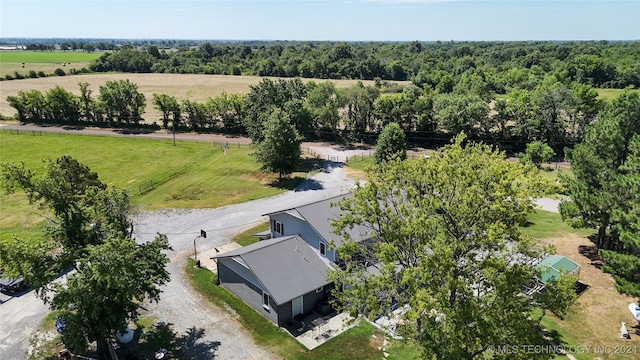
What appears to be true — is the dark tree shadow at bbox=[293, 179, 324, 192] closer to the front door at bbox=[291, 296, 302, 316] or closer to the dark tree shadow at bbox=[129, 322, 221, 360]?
the front door at bbox=[291, 296, 302, 316]

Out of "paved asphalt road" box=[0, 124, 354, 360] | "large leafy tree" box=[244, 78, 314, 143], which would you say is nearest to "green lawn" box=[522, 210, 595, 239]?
"paved asphalt road" box=[0, 124, 354, 360]

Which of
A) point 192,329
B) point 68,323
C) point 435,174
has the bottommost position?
point 192,329

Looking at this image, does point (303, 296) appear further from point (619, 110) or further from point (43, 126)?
point (43, 126)

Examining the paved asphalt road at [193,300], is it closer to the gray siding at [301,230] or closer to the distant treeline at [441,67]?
the gray siding at [301,230]

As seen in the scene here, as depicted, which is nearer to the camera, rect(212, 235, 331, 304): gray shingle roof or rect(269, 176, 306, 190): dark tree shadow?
rect(212, 235, 331, 304): gray shingle roof

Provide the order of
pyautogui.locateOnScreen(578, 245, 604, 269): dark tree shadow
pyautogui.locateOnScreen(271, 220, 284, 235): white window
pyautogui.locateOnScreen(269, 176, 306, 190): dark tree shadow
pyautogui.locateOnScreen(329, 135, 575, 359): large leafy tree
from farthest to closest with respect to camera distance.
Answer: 1. pyautogui.locateOnScreen(269, 176, 306, 190): dark tree shadow
2. pyautogui.locateOnScreen(271, 220, 284, 235): white window
3. pyautogui.locateOnScreen(578, 245, 604, 269): dark tree shadow
4. pyautogui.locateOnScreen(329, 135, 575, 359): large leafy tree

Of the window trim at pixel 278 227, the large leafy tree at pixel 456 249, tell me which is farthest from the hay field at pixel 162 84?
the large leafy tree at pixel 456 249

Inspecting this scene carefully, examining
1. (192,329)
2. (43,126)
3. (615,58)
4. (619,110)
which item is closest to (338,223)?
(192,329)
